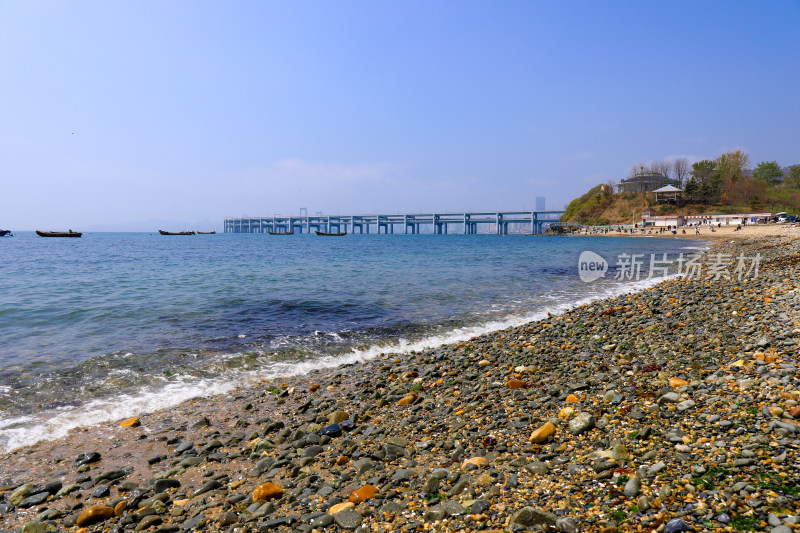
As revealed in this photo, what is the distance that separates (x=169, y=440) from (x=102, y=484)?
96 centimetres

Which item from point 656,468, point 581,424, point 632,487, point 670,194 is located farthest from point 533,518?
point 670,194

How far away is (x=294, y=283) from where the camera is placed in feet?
69.6

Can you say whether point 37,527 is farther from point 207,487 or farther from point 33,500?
point 207,487

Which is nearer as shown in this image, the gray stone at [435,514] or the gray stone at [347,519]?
the gray stone at [435,514]

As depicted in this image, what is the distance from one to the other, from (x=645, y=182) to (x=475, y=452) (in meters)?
159

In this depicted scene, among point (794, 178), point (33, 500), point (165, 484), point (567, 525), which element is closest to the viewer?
point (567, 525)

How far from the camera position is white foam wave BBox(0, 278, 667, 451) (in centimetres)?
591

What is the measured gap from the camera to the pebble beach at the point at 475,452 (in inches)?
118

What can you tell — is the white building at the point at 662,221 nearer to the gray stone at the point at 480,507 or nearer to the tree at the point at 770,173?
the tree at the point at 770,173

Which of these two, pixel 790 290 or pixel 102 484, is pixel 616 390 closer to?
pixel 102 484

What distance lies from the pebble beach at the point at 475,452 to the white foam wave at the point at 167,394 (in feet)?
1.25

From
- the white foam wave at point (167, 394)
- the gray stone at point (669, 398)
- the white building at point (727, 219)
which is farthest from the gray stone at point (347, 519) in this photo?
the white building at point (727, 219)

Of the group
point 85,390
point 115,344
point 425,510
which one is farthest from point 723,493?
point 115,344

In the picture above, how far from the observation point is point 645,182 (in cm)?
13600
